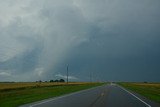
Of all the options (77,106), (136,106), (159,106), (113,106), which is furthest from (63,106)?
(159,106)

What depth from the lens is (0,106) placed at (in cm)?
2203

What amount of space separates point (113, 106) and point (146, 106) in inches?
86.1

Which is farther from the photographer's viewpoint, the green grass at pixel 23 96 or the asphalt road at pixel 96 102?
the green grass at pixel 23 96

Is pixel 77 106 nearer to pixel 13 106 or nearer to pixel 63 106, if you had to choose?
pixel 63 106

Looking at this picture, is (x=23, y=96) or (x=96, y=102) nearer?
(x=96, y=102)

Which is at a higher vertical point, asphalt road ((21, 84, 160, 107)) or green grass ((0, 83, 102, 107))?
green grass ((0, 83, 102, 107))

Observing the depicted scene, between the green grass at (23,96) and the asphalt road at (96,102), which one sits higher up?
the green grass at (23,96)

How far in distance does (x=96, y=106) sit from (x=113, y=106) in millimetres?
1119

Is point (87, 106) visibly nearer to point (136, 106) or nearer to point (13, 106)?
point (136, 106)

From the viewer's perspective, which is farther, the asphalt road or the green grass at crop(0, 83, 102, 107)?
the green grass at crop(0, 83, 102, 107)

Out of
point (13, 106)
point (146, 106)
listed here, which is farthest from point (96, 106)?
Answer: point (13, 106)

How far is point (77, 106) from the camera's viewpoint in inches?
770

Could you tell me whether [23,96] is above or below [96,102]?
above

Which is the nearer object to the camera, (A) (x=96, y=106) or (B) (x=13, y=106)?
(A) (x=96, y=106)
